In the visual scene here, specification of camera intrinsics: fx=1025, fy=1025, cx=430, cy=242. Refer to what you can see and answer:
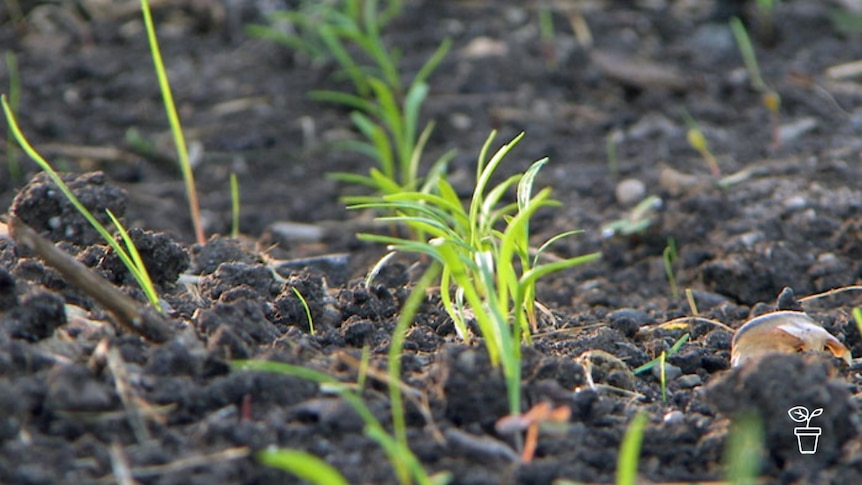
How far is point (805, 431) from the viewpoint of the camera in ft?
4.41

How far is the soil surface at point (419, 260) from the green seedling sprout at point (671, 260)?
2cm

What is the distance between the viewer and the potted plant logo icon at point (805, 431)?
1.34 metres

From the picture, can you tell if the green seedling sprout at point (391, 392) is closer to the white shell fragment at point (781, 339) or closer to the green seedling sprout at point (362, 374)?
the green seedling sprout at point (362, 374)

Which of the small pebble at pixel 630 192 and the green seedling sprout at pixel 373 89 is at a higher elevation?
the green seedling sprout at pixel 373 89

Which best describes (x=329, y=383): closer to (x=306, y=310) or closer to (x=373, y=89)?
(x=306, y=310)

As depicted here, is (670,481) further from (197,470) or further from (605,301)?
(605,301)

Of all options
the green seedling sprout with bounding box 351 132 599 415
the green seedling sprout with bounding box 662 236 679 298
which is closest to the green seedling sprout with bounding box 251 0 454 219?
the green seedling sprout with bounding box 351 132 599 415

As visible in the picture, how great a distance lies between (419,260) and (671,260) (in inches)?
23.9

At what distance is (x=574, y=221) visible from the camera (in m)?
2.68

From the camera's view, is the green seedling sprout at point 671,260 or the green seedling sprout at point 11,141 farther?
the green seedling sprout at point 11,141

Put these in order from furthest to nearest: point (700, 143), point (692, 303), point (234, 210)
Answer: point (700, 143), point (234, 210), point (692, 303)

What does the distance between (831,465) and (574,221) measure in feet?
4.57

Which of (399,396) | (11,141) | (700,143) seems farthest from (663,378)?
(11,141)

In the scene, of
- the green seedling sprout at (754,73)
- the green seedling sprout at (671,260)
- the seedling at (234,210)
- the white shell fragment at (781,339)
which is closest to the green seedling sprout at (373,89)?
the seedling at (234,210)
